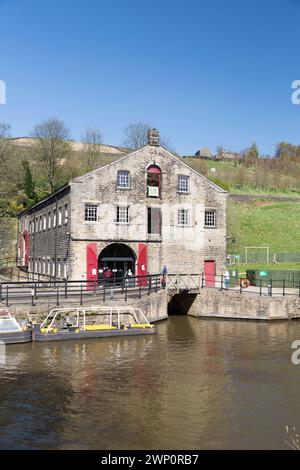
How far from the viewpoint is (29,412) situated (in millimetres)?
13984

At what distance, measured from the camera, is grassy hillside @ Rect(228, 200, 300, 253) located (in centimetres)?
6619

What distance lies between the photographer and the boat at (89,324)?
2308 cm

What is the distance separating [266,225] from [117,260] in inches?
1673

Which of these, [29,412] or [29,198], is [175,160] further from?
[29,198]

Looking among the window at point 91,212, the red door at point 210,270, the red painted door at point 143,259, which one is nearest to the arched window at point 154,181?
the red painted door at point 143,259

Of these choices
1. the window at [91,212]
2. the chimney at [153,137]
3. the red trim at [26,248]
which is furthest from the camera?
the red trim at [26,248]

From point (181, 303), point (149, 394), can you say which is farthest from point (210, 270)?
point (149, 394)

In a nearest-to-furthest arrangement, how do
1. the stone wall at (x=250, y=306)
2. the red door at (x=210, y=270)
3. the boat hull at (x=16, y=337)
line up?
the boat hull at (x=16, y=337)
the stone wall at (x=250, y=306)
the red door at (x=210, y=270)

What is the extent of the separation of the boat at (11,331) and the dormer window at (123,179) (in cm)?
1509

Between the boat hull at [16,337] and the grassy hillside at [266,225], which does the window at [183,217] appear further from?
the grassy hillside at [266,225]

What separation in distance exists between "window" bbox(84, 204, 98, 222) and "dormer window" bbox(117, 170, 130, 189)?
98.4 inches

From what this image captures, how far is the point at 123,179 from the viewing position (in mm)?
35438

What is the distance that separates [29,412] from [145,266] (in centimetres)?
2209
